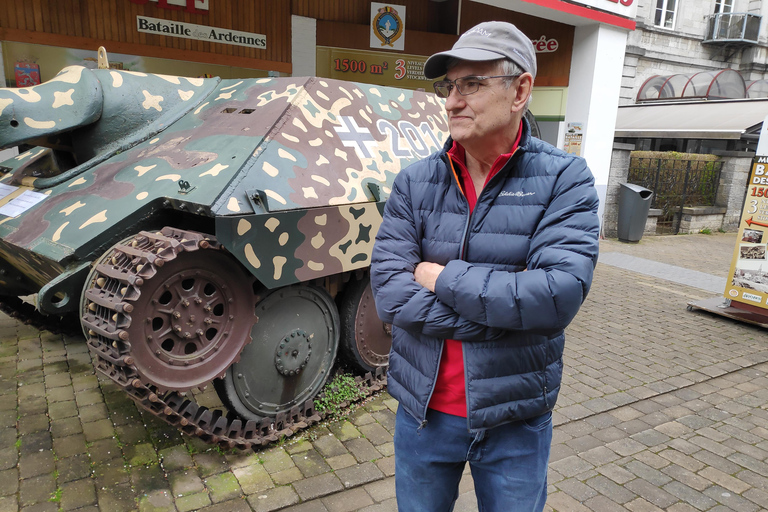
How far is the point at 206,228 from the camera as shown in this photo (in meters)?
3.58

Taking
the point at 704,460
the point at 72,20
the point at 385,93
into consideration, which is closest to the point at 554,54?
the point at 385,93

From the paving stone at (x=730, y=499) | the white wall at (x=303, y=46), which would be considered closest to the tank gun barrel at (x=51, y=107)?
the paving stone at (x=730, y=499)

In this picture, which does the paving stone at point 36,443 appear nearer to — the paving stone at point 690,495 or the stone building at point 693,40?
the paving stone at point 690,495

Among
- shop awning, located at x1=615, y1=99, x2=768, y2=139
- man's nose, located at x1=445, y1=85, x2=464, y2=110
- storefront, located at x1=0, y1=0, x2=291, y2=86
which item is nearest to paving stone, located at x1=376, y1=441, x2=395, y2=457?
man's nose, located at x1=445, y1=85, x2=464, y2=110

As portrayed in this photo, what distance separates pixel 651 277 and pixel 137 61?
28.6 ft

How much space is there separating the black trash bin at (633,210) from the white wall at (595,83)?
110cm

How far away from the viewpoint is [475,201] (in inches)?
75.0

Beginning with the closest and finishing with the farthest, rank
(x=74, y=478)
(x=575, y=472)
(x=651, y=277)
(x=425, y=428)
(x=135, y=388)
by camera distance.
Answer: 1. (x=425, y=428)
2. (x=135, y=388)
3. (x=74, y=478)
4. (x=575, y=472)
5. (x=651, y=277)

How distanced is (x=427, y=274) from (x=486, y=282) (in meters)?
0.24

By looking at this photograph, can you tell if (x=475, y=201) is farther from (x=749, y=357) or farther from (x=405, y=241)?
(x=749, y=357)

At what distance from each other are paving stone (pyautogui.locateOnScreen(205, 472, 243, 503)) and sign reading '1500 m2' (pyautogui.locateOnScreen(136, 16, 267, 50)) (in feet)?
25.3

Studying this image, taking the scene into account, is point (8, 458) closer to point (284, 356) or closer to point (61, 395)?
point (61, 395)

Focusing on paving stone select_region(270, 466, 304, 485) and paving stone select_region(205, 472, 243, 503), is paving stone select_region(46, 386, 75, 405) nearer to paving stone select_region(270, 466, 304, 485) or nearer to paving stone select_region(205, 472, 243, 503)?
paving stone select_region(205, 472, 243, 503)

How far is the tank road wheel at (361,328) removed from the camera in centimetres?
431
